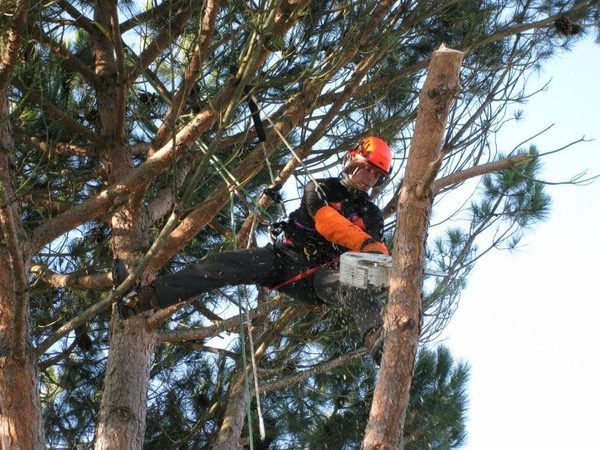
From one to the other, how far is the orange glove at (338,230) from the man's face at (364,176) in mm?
280

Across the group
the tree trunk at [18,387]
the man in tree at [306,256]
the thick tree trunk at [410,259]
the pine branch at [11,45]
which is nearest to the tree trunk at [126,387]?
the tree trunk at [18,387]

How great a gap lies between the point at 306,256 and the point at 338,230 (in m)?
0.37

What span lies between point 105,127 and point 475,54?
7.29 ft

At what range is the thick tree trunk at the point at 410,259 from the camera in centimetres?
332

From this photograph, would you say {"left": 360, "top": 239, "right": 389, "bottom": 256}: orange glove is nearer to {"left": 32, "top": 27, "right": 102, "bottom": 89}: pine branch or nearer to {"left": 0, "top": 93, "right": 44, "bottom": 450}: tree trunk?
{"left": 0, "top": 93, "right": 44, "bottom": 450}: tree trunk

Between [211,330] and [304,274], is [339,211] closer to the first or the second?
[304,274]

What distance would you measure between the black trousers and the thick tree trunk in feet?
3.91

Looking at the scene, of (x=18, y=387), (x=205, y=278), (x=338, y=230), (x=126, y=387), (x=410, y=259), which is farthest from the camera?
(x=126, y=387)

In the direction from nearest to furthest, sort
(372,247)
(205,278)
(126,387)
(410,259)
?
1. (410,259)
2. (372,247)
3. (205,278)
4. (126,387)

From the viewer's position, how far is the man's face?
490 cm

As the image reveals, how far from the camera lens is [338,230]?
4.62 m

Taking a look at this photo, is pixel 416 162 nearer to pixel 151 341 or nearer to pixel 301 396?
pixel 151 341

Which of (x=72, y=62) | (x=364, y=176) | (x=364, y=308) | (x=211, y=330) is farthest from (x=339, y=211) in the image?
(x=72, y=62)

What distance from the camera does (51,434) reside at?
771cm
